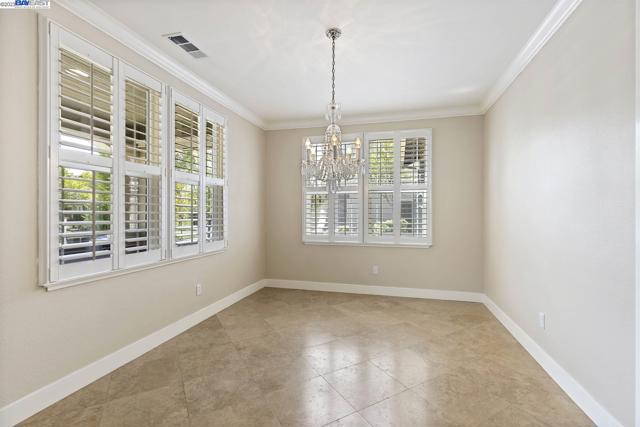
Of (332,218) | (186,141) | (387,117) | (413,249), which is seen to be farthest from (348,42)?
(413,249)

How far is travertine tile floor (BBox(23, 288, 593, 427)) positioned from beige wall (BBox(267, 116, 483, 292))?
1.05 meters

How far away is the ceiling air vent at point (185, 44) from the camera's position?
2.81 metres

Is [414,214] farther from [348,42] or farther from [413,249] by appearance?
[348,42]

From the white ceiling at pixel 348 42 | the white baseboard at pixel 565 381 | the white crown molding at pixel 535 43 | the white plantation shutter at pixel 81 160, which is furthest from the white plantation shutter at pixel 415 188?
the white plantation shutter at pixel 81 160

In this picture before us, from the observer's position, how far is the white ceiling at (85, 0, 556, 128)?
2.41 meters

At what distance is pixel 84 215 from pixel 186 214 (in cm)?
121

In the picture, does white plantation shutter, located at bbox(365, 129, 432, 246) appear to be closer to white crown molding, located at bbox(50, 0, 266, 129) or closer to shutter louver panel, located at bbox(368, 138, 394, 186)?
shutter louver panel, located at bbox(368, 138, 394, 186)

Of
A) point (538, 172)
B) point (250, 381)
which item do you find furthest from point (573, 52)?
point (250, 381)

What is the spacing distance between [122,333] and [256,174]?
3027 millimetres

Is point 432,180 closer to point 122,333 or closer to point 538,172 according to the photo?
point 538,172

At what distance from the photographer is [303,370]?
2684 millimetres

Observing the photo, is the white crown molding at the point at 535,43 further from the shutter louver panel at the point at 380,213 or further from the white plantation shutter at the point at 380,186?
the shutter louver panel at the point at 380,213
